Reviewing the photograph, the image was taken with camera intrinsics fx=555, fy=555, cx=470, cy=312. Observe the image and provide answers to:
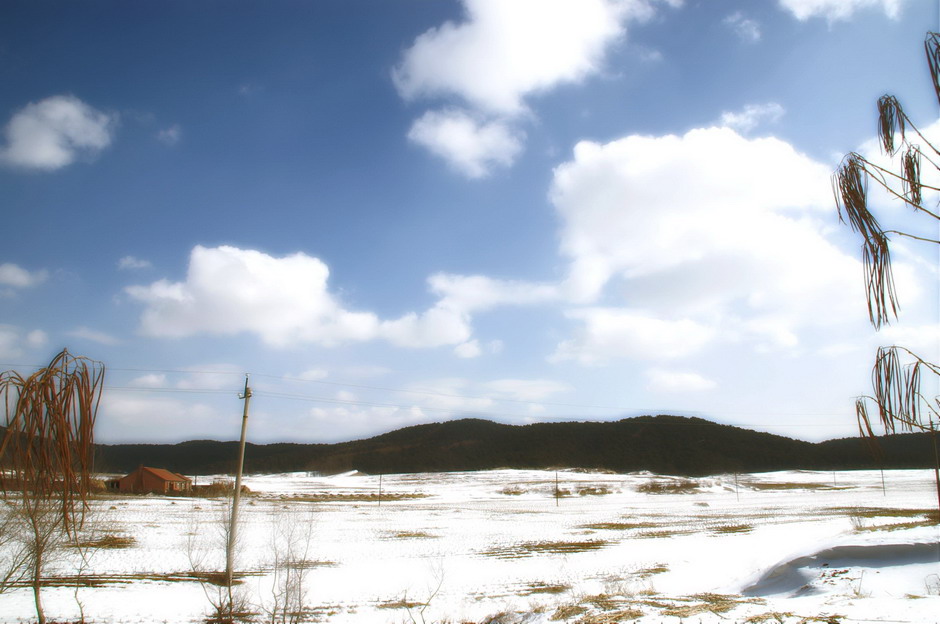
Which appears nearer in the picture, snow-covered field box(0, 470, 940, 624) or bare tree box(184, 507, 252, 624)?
snow-covered field box(0, 470, 940, 624)

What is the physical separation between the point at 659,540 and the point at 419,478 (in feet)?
353

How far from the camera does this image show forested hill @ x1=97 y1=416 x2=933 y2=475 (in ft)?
472

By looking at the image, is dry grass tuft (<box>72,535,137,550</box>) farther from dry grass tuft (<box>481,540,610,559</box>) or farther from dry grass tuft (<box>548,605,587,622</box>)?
dry grass tuft (<box>548,605,587,622</box>)

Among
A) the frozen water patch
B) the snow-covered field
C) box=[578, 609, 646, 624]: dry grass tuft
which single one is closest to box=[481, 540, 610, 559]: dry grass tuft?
the snow-covered field

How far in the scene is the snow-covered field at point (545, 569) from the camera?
43.9ft

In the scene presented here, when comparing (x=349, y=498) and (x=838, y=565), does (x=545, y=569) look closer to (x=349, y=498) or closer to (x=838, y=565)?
(x=838, y=565)

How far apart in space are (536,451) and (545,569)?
137 m

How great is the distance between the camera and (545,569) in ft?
82.6

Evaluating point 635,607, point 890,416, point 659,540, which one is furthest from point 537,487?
point 890,416

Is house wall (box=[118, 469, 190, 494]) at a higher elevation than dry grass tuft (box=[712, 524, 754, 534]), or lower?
lower

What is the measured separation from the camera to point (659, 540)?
3462 centimetres

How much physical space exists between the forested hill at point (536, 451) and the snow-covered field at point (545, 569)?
99.6m

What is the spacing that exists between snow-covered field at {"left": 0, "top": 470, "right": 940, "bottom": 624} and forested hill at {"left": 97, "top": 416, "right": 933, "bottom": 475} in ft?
327

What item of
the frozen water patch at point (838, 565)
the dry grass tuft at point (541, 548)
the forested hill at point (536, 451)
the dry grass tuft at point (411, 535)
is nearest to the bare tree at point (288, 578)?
the dry grass tuft at point (411, 535)
